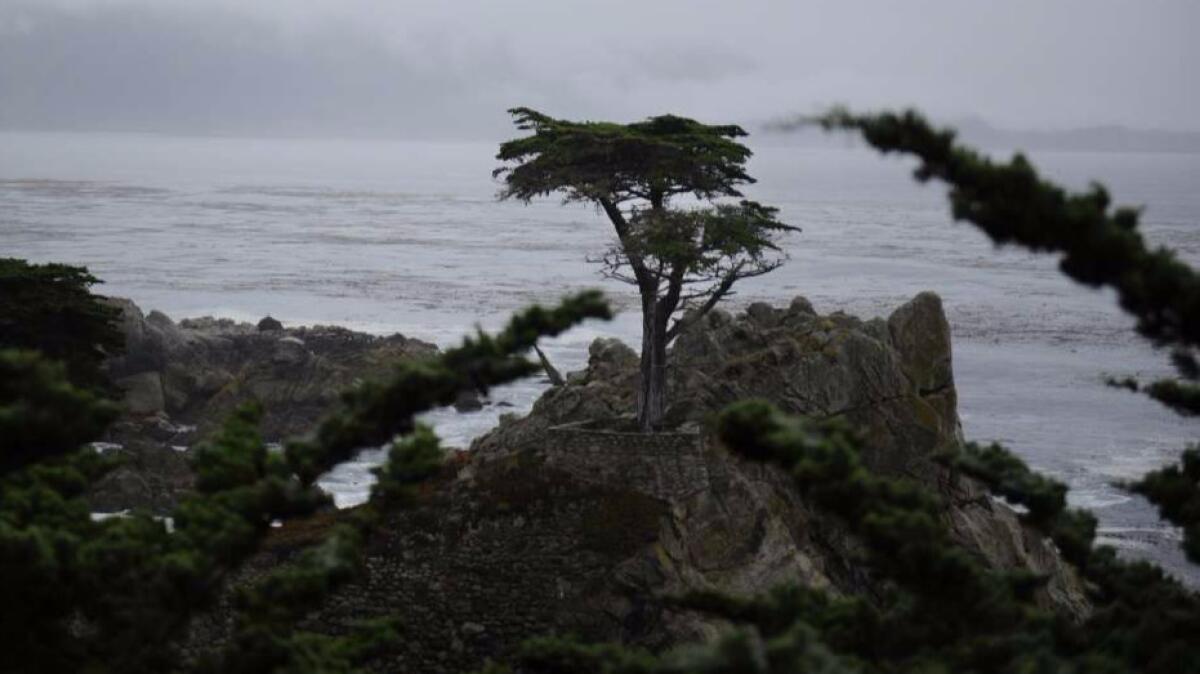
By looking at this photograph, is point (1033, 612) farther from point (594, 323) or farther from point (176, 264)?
point (176, 264)

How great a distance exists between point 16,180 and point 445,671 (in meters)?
172

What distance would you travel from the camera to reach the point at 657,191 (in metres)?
28.1

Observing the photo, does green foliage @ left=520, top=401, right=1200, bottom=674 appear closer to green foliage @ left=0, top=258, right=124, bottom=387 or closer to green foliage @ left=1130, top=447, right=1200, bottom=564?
green foliage @ left=1130, top=447, right=1200, bottom=564

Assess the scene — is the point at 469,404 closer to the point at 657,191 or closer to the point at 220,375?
the point at 220,375

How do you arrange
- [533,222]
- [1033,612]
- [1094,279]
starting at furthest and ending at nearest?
[533,222]
[1033,612]
[1094,279]

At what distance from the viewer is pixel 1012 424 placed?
4609cm

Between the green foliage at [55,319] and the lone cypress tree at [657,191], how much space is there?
7800 mm

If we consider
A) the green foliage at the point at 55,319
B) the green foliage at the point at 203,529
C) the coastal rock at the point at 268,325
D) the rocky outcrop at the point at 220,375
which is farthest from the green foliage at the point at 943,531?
the coastal rock at the point at 268,325

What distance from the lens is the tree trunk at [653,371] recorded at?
90.2 ft

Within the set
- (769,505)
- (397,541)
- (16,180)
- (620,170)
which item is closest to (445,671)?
(397,541)

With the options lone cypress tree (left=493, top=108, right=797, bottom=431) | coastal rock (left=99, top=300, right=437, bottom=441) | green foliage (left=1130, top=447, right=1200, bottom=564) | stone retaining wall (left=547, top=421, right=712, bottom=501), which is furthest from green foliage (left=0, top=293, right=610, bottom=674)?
coastal rock (left=99, top=300, right=437, bottom=441)

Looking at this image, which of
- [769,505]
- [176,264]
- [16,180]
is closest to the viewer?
[769,505]

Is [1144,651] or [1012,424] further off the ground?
[1144,651]

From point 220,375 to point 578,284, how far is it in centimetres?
3468
